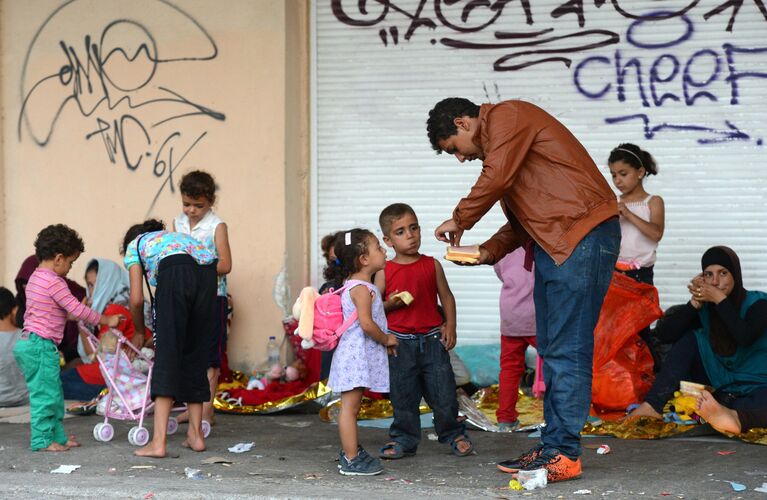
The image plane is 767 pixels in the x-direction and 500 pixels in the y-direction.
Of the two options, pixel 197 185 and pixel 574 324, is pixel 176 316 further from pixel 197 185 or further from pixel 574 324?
pixel 574 324

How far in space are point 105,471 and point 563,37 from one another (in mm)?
4647

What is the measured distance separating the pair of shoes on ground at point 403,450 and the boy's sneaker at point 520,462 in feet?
1.42

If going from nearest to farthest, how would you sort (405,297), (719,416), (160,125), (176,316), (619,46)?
(405,297), (176,316), (719,416), (619,46), (160,125)

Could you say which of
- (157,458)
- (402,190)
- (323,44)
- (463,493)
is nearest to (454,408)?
(463,493)

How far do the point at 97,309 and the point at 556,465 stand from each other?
13.6 feet

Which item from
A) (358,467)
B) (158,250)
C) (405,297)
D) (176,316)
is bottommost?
(358,467)

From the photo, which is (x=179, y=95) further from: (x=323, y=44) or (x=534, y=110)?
(x=534, y=110)

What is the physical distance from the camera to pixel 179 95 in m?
8.28

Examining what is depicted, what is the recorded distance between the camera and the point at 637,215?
7.17 m

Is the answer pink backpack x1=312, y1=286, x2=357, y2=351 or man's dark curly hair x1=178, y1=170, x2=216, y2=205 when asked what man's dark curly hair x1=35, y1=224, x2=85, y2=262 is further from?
pink backpack x1=312, y1=286, x2=357, y2=351

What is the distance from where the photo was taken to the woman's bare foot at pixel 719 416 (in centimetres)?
586

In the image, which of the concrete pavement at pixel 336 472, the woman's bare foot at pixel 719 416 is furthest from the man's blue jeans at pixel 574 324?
the woman's bare foot at pixel 719 416

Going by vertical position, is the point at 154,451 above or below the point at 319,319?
below

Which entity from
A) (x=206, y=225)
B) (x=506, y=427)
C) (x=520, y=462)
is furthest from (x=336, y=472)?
(x=206, y=225)
